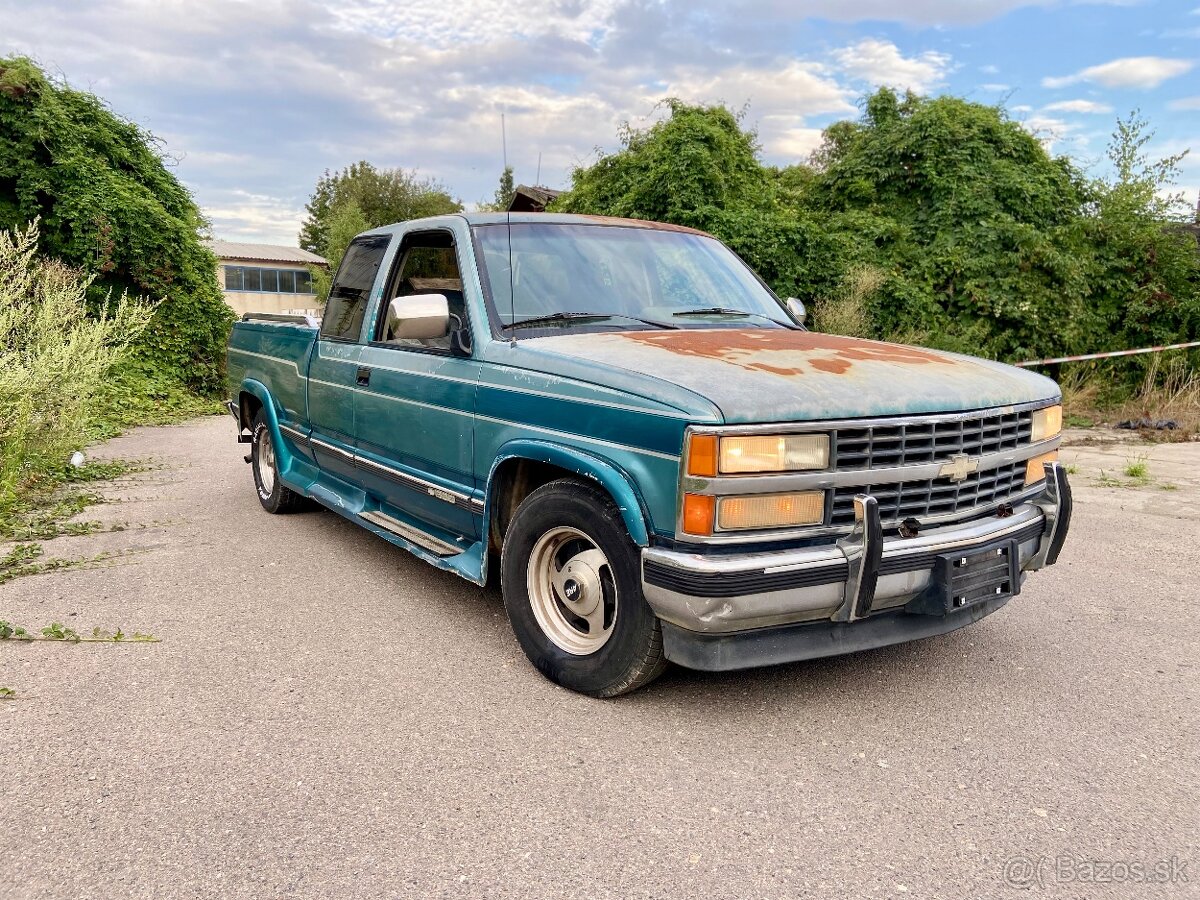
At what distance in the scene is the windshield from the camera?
13.1 feet

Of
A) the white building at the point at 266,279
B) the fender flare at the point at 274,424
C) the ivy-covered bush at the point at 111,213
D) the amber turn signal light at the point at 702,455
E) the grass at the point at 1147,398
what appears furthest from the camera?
the white building at the point at 266,279

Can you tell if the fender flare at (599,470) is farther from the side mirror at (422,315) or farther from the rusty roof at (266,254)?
the rusty roof at (266,254)

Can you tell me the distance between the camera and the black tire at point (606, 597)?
311 cm

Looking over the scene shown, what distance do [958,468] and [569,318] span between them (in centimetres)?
171

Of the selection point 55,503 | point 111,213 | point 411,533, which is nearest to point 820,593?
point 411,533

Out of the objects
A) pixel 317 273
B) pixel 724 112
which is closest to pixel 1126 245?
pixel 724 112

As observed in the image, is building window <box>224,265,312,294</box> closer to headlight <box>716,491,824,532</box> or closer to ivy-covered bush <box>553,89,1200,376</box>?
ivy-covered bush <box>553,89,1200,376</box>

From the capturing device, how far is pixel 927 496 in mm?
3180

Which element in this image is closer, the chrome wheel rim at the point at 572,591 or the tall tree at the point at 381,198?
the chrome wheel rim at the point at 572,591

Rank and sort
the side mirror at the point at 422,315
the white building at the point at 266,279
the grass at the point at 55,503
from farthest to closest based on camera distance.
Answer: the white building at the point at 266,279
the grass at the point at 55,503
the side mirror at the point at 422,315

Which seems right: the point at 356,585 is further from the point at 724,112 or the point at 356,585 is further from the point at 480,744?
the point at 724,112

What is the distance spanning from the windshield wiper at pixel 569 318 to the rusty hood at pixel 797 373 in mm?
179

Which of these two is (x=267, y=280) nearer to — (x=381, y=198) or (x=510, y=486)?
(x=381, y=198)

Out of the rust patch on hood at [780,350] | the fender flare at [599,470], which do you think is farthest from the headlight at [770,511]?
Answer: the rust patch on hood at [780,350]
